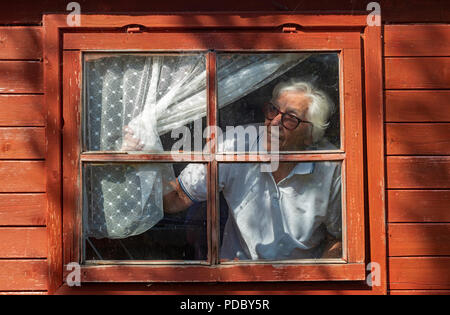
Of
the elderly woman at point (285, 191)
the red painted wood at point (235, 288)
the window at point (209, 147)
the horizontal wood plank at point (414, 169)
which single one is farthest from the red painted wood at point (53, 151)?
the horizontal wood plank at point (414, 169)

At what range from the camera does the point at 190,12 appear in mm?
2387

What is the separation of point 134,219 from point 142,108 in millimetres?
461

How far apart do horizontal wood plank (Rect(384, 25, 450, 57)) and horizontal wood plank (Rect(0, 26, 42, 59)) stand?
1458 millimetres

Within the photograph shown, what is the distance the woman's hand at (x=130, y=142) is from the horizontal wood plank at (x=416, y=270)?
3.76 ft

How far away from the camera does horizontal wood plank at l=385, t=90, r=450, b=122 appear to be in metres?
2.39

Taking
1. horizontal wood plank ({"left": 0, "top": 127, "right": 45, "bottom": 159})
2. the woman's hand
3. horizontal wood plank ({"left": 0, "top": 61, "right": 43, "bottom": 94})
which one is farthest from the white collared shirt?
horizontal wood plank ({"left": 0, "top": 61, "right": 43, "bottom": 94})

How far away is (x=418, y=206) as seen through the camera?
2387mm

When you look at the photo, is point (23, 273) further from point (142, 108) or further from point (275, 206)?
point (275, 206)

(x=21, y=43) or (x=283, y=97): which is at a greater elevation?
(x=21, y=43)

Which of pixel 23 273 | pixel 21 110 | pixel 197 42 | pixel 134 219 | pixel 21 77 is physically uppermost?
pixel 197 42

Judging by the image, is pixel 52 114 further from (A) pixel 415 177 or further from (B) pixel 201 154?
(A) pixel 415 177

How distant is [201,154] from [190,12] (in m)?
0.59

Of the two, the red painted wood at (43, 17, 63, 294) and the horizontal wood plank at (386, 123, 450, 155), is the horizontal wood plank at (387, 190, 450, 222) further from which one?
the red painted wood at (43, 17, 63, 294)

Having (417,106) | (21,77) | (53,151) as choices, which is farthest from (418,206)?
(21,77)
